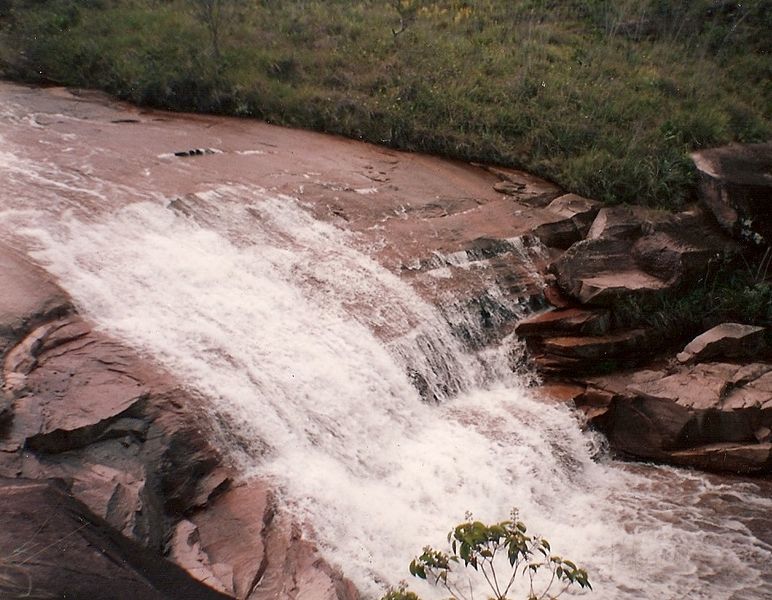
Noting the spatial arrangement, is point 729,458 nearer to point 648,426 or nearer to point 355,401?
point 648,426

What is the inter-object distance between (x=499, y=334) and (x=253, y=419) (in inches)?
118

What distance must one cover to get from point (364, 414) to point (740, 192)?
5495 mm

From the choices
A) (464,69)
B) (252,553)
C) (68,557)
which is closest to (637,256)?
(464,69)

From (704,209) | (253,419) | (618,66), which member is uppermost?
(618,66)

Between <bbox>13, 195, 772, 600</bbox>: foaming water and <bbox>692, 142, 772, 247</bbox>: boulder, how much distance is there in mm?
3403

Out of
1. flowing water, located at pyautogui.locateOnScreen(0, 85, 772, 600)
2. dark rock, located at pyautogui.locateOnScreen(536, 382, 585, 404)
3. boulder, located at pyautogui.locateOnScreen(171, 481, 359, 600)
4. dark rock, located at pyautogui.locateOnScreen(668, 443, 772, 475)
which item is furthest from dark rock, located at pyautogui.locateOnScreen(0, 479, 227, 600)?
dark rock, located at pyautogui.locateOnScreen(668, 443, 772, 475)

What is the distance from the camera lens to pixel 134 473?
14.8ft

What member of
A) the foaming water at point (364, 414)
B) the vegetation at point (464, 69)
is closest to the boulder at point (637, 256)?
the vegetation at point (464, 69)

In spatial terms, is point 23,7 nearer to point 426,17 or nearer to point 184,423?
point 426,17

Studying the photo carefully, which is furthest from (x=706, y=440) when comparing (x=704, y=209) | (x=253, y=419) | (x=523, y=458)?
(x=253, y=419)

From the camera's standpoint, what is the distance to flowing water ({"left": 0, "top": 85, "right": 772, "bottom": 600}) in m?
5.18

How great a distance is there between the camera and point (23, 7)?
13.0 metres

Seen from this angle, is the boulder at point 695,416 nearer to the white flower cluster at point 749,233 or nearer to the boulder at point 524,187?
the white flower cluster at point 749,233

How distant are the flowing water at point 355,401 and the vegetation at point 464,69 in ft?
12.0
